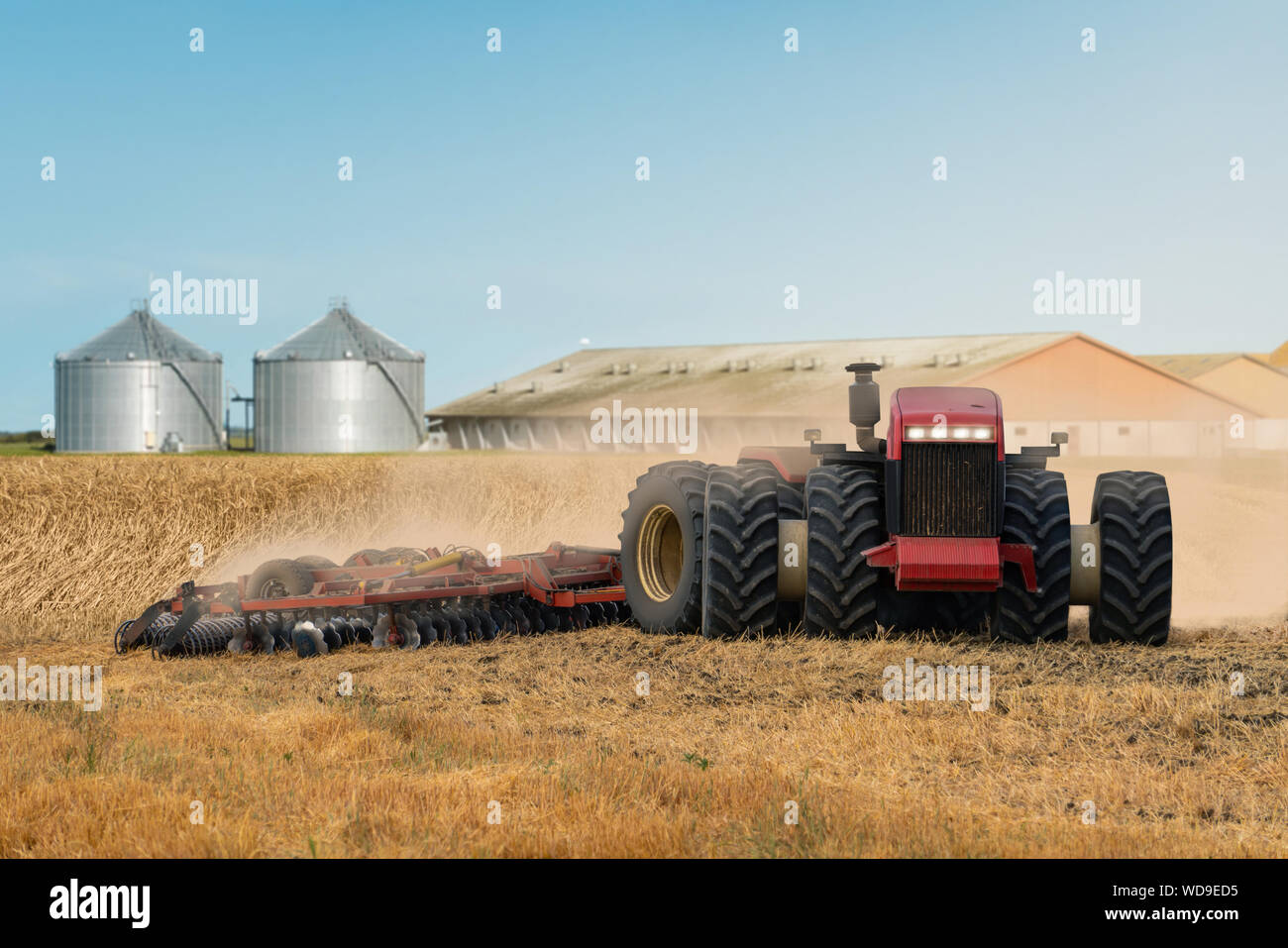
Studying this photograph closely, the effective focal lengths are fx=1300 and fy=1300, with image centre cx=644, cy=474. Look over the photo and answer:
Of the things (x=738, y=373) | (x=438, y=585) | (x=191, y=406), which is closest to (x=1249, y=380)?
(x=738, y=373)

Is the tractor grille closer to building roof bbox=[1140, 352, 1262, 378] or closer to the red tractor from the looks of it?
the red tractor

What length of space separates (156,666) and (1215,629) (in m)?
10.3

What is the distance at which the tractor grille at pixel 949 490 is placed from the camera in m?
10.6

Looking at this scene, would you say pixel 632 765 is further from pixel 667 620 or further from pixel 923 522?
pixel 667 620

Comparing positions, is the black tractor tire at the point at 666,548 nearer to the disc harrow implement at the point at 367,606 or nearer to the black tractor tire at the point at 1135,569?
the disc harrow implement at the point at 367,606

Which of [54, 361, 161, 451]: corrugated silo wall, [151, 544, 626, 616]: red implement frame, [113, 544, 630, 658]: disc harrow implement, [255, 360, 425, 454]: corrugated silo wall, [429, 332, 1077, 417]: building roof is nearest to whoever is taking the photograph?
[151, 544, 626, 616]: red implement frame

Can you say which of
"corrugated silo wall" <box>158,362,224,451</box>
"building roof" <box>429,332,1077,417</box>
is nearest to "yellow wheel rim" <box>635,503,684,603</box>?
"building roof" <box>429,332,1077,417</box>

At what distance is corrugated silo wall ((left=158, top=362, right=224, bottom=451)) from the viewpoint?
58094 millimetres

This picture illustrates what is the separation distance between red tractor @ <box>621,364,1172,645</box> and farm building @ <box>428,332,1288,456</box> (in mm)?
33175

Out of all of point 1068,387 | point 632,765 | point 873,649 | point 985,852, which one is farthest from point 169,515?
point 1068,387

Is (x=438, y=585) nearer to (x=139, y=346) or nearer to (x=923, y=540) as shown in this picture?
(x=923, y=540)

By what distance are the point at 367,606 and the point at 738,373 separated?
4750cm

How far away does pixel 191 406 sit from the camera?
194 ft

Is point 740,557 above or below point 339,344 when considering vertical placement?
below
